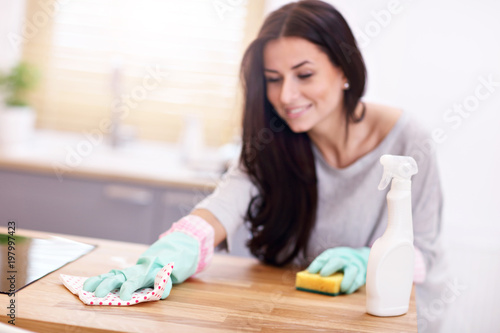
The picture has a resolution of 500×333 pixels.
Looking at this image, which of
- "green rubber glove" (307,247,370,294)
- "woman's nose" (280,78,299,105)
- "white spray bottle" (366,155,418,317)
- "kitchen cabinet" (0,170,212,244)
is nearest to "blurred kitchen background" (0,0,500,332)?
"kitchen cabinet" (0,170,212,244)

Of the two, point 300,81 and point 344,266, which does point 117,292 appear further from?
point 300,81

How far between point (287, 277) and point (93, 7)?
212cm

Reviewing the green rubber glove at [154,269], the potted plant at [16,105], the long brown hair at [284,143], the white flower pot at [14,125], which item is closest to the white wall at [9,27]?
the potted plant at [16,105]

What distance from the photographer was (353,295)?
1271 mm

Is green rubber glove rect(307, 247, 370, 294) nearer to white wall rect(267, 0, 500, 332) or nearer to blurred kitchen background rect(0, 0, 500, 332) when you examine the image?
blurred kitchen background rect(0, 0, 500, 332)

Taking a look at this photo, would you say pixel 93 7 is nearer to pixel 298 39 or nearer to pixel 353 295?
pixel 298 39

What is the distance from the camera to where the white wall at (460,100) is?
2.39 metres

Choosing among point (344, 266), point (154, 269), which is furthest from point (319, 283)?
point (154, 269)

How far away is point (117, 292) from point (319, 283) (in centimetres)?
41

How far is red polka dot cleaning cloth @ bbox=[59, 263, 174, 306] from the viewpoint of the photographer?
3.47 ft

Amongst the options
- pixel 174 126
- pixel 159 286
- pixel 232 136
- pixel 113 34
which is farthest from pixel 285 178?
pixel 113 34

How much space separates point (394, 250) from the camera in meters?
1.09

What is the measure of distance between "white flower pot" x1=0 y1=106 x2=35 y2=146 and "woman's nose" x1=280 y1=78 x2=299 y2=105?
5.29ft

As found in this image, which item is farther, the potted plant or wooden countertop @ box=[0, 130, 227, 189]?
the potted plant
